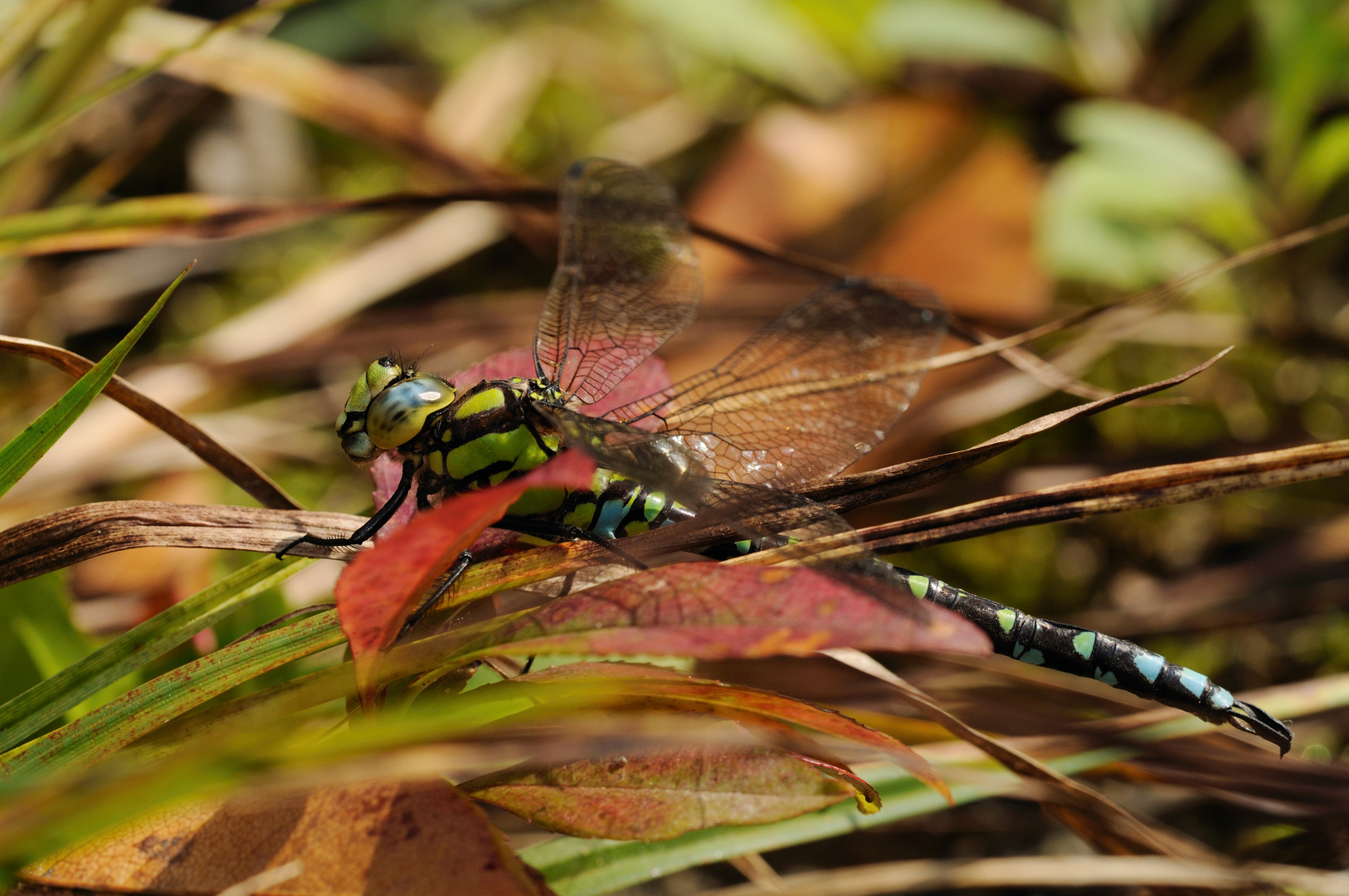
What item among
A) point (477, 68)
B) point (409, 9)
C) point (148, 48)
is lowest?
point (148, 48)

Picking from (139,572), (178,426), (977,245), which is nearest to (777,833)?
(178,426)

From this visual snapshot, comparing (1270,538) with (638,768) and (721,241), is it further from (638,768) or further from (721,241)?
(638,768)

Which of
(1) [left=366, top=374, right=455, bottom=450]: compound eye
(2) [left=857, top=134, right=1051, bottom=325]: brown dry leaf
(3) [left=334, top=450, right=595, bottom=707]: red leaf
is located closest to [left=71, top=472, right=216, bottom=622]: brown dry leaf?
(1) [left=366, top=374, right=455, bottom=450]: compound eye

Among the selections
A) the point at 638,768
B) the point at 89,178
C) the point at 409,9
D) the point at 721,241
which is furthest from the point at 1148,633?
the point at 409,9

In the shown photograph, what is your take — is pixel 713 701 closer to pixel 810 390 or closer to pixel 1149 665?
pixel 1149 665

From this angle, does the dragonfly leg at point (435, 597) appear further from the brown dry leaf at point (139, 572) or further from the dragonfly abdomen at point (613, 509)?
the brown dry leaf at point (139, 572)

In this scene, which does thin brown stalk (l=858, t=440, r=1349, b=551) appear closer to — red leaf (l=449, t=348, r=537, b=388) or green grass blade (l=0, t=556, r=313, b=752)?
red leaf (l=449, t=348, r=537, b=388)

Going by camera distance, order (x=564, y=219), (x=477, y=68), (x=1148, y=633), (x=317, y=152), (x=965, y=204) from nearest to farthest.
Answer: (x=564, y=219) → (x=1148, y=633) → (x=965, y=204) → (x=317, y=152) → (x=477, y=68)
